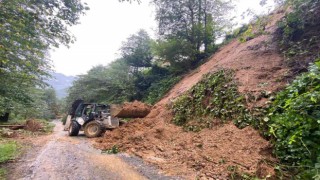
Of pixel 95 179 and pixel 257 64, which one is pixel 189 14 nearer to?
pixel 257 64

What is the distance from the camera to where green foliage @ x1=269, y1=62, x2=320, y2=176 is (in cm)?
400

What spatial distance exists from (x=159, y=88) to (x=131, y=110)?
577 cm

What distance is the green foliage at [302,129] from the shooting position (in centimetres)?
400

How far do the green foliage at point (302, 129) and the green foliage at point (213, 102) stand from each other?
1.56 m

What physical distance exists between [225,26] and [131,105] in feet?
36.5

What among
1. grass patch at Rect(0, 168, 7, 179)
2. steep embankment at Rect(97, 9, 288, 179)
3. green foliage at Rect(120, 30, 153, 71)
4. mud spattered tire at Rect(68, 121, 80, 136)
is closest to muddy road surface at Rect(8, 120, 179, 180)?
grass patch at Rect(0, 168, 7, 179)

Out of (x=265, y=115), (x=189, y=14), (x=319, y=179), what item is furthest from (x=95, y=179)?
(x=189, y=14)

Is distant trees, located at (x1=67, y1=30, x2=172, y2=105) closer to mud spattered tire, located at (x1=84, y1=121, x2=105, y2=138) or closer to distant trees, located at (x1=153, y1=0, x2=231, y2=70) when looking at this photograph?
distant trees, located at (x1=153, y1=0, x2=231, y2=70)

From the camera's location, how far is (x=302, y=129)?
4270mm

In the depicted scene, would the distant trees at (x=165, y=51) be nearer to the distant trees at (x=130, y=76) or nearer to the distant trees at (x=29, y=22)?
the distant trees at (x=130, y=76)

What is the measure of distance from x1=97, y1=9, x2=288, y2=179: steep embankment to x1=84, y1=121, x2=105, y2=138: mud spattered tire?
97 cm

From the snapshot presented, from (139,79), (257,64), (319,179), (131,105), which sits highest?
(139,79)

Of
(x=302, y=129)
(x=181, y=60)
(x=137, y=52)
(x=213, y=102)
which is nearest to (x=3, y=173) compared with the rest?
(x=302, y=129)

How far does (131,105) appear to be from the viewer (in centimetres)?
1130
